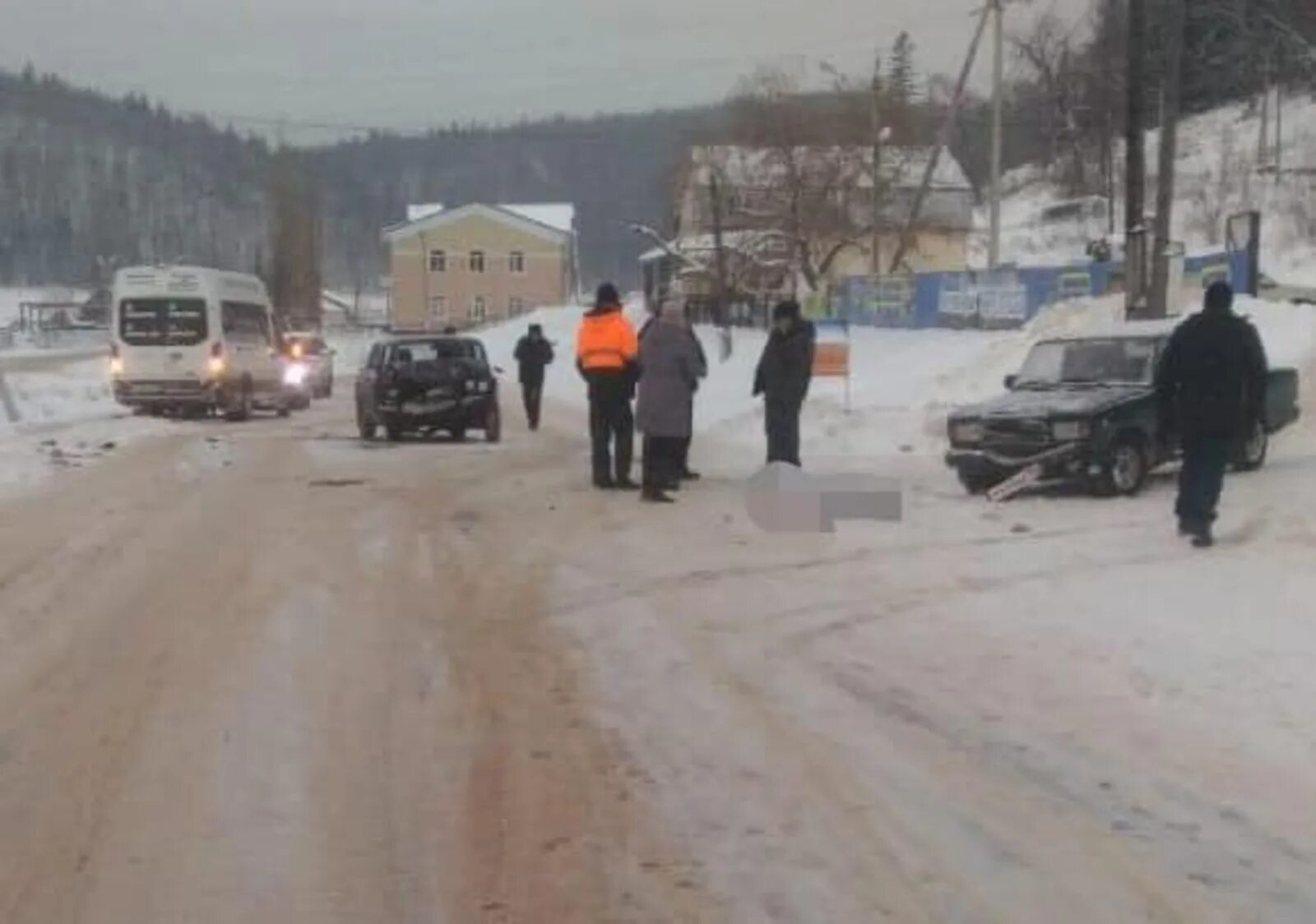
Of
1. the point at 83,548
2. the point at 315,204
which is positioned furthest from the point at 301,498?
the point at 315,204

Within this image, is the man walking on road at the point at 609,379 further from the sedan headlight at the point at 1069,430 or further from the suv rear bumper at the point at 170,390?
the suv rear bumper at the point at 170,390

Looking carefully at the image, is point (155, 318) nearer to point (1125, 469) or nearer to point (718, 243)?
point (1125, 469)

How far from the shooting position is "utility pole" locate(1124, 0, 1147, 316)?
26438mm

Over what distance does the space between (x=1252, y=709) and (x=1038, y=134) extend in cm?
9773

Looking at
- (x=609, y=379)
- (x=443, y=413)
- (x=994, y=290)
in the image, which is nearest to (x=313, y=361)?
(x=994, y=290)

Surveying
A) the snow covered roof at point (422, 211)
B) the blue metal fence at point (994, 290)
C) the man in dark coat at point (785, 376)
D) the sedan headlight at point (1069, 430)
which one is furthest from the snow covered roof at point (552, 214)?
the sedan headlight at point (1069, 430)

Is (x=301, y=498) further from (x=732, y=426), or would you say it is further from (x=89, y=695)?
(x=732, y=426)

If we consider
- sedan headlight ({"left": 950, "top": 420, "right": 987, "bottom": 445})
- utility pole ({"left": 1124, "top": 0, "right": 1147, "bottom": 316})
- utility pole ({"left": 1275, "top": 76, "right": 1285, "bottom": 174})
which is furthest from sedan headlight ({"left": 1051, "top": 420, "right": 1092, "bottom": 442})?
utility pole ({"left": 1275, "top": 76, "right": 1285, "bottom": 174})

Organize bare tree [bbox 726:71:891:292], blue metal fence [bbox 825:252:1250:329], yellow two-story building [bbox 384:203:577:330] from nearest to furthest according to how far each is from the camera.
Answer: blue metal fence [bbox 825:252:1250:329], bare tree [bbox 726:71:891:292], yellow two-story building [bbox 384:203:577:330]

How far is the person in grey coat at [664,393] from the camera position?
51.9 feet

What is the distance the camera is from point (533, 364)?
29.0 meters

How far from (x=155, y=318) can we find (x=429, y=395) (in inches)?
402

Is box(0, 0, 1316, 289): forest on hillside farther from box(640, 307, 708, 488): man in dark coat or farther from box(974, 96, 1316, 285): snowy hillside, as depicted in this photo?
box(640, 307, 708, 488): man in dark coat

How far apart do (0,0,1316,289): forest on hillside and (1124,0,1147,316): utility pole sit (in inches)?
349
